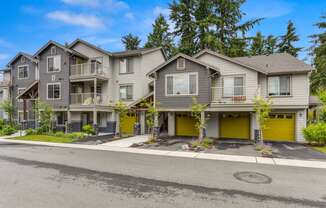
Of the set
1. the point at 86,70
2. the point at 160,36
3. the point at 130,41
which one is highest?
the point at 130,41

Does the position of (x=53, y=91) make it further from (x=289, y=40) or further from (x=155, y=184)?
(x=289, y=40)

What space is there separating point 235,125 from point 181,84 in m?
5.81

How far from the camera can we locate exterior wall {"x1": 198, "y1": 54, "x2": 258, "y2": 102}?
16406 mm

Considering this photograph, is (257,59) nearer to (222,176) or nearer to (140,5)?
(140,5)

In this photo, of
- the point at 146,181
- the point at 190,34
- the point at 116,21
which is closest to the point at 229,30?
the point at 190,34

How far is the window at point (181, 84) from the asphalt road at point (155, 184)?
7959 mm

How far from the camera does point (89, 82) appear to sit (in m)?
24.2

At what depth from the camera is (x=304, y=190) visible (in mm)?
6168

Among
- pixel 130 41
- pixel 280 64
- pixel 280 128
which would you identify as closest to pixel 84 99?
pixel 280 128

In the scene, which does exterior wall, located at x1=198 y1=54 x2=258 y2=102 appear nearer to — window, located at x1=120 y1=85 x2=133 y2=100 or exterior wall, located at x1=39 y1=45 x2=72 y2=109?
window, located at x1=120 y1=85 x2=133 y2=100

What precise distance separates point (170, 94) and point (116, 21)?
14.4 metres

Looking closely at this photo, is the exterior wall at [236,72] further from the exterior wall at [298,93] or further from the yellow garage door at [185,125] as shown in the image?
the yellow garage door at [185,125]

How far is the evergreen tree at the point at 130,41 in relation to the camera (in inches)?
1755

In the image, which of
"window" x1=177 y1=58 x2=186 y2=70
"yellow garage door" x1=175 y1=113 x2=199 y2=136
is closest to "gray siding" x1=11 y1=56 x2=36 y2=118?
"yellow garage door" x1=175 y1=113 x2=199 y2=136
